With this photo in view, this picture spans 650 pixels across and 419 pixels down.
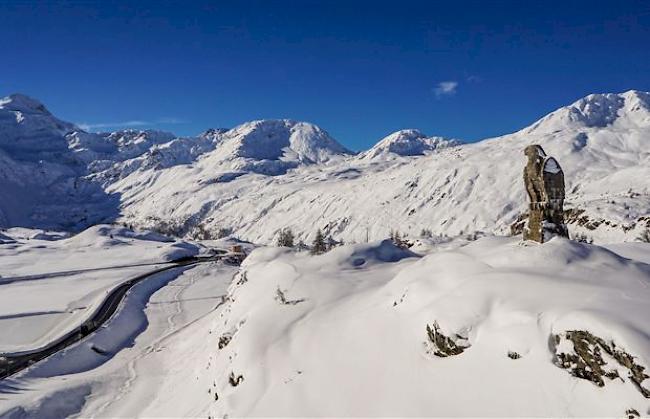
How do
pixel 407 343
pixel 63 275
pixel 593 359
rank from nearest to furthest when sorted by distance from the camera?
pixel 593 359
pixel 407 343
pixel 63 275

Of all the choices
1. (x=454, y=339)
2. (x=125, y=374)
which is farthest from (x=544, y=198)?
(x=125, y=374)

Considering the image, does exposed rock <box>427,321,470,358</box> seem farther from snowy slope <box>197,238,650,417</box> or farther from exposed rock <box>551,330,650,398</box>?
exposed rock <box>551,330,650,398</box>

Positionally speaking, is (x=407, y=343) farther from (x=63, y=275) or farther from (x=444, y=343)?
(x=63, y=275)

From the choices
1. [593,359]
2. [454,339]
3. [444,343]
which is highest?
[593,359]

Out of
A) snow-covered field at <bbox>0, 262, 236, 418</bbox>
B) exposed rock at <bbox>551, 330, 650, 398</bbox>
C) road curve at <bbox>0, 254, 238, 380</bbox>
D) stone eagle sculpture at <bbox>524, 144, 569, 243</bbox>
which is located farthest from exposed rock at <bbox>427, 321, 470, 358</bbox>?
road curve at <bbox>0, 254, 238, 380</bbox>

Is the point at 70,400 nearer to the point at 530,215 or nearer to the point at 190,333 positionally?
the point at 190,333

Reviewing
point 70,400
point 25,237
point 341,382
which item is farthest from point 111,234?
point 341,382
